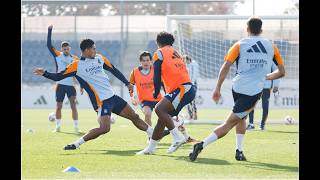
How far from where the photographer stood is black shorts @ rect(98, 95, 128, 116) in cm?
1291

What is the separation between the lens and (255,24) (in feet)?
35.3

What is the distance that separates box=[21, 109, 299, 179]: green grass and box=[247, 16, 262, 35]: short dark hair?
1728mm

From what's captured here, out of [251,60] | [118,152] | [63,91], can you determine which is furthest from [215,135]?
[63,91]

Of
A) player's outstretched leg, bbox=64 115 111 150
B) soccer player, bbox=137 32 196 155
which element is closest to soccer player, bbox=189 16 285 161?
soccer player, bbox=137 32 196 155

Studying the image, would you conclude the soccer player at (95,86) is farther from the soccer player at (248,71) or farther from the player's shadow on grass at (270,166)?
the player's shadow on grass at (270,166)

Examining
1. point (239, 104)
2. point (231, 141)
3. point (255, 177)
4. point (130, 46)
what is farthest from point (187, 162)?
point (130, 46)

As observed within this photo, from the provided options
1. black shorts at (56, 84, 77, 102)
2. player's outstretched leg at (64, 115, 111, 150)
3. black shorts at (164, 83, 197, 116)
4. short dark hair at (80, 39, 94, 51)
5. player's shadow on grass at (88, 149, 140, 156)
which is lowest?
player's shadow on grass at (88, 149, 140, 156)

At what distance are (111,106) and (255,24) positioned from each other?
3.19 metres

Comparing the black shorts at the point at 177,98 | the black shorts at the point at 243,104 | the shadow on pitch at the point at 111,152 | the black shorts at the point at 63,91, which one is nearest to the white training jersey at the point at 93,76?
the shadow on pitch at the point at 111,152

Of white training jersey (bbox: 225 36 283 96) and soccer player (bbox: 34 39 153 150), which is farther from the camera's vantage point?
soccer player (bbox: 34 39 153 150)

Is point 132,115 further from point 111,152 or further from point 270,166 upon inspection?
point 270,166

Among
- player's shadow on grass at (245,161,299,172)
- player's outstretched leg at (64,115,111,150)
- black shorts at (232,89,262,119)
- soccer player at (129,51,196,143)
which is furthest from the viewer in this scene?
soccer player at (129,51,196,143)

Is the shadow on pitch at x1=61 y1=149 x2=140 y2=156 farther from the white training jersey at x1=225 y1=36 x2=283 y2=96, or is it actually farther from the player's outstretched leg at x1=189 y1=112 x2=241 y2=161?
the white training jersey at x1=225 y1=36 x2=283 y2=96

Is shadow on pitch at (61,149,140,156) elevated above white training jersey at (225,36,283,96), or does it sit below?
below
